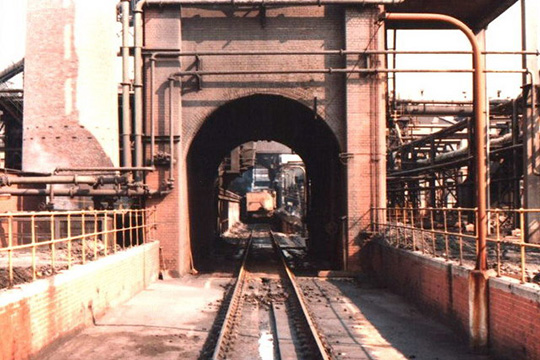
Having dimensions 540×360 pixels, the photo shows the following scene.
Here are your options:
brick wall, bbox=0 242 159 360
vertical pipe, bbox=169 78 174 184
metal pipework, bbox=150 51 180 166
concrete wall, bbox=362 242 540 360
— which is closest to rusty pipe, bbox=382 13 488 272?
concrete wall, bbox=362 242 540 360

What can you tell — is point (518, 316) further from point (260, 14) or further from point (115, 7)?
point (115, 7)

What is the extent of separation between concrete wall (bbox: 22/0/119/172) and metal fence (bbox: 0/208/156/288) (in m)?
4.42

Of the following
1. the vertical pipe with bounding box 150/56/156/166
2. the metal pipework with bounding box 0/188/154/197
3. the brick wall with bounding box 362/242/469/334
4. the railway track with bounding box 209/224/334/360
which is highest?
the vertical pipe with bounding box 150/56/156/166

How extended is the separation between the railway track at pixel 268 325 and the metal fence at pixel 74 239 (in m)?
2.99

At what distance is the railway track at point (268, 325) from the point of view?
8.35 meters

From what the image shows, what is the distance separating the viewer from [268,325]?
1057cm

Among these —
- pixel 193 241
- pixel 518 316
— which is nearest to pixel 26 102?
pixel 193 241

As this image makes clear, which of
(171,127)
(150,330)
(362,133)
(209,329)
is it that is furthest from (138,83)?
(209,329)

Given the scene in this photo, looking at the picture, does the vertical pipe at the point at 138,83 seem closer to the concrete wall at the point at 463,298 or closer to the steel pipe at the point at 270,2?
the steel pipe at the point at 270,2

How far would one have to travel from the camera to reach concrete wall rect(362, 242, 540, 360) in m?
6.90

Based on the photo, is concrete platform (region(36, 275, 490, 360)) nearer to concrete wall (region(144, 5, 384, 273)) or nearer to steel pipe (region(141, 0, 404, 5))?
concrete wall (region(144, 5, 384, 273))

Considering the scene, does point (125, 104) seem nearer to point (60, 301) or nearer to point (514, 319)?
point (60, 301)

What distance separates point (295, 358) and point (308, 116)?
12.7 m

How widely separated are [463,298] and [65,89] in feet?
64.8
